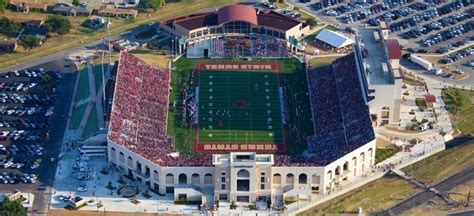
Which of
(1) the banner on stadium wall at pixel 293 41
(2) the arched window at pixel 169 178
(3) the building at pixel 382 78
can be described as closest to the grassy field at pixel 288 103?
(1) the banner on stadium wall at pixel 293 41

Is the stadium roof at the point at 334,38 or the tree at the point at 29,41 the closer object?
the tree at the point at 29,41

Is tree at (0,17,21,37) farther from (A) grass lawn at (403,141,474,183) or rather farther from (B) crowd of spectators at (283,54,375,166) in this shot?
(A) grass lawn at (403,141,474,183)

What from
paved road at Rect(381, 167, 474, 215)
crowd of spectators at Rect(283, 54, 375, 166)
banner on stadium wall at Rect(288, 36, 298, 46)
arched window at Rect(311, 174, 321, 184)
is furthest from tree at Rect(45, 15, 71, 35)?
paved road at Rect(381, 167, 474, 215)

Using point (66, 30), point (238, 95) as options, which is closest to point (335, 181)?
point (238, 95)

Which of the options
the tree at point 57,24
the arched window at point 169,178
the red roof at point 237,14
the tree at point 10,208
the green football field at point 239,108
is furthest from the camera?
the tree at point 57,24

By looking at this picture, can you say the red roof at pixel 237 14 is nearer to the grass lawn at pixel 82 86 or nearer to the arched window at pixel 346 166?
the grass lawn at pixel 82 86

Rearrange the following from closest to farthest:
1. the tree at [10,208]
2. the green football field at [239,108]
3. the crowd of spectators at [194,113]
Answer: the tree at [10,208], the crowd of spectators at [194,113], the green football field at [239,108]

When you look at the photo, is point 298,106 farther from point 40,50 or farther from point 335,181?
point 40,50
